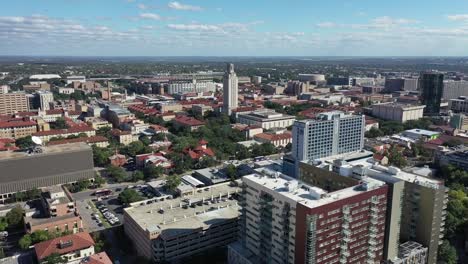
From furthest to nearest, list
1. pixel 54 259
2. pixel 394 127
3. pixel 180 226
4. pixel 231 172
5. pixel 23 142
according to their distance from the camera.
→ pixel 394 127, pixel 23 142, pixel 231 172, pixel 180 226, pixel 54 259

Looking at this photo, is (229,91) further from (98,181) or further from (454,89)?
(454,89)

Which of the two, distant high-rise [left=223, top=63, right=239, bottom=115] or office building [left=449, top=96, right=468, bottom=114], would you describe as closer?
distant high-rise [left=223, top=63, right=239, bottom=115]

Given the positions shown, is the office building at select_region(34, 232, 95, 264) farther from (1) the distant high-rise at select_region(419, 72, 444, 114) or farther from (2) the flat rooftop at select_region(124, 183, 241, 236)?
(1) the distant high-rise at select_region(419, 72, 444, 114)

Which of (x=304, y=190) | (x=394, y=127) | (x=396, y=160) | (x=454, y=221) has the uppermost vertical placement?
(x=304, y=190)

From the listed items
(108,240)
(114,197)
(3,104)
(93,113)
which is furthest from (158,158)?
(3,104)

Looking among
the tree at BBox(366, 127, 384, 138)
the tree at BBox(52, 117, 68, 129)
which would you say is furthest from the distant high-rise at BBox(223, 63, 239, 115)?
the tree at BBox(52, 117, 68, 129)

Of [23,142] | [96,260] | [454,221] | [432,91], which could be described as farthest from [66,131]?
[432,91]
